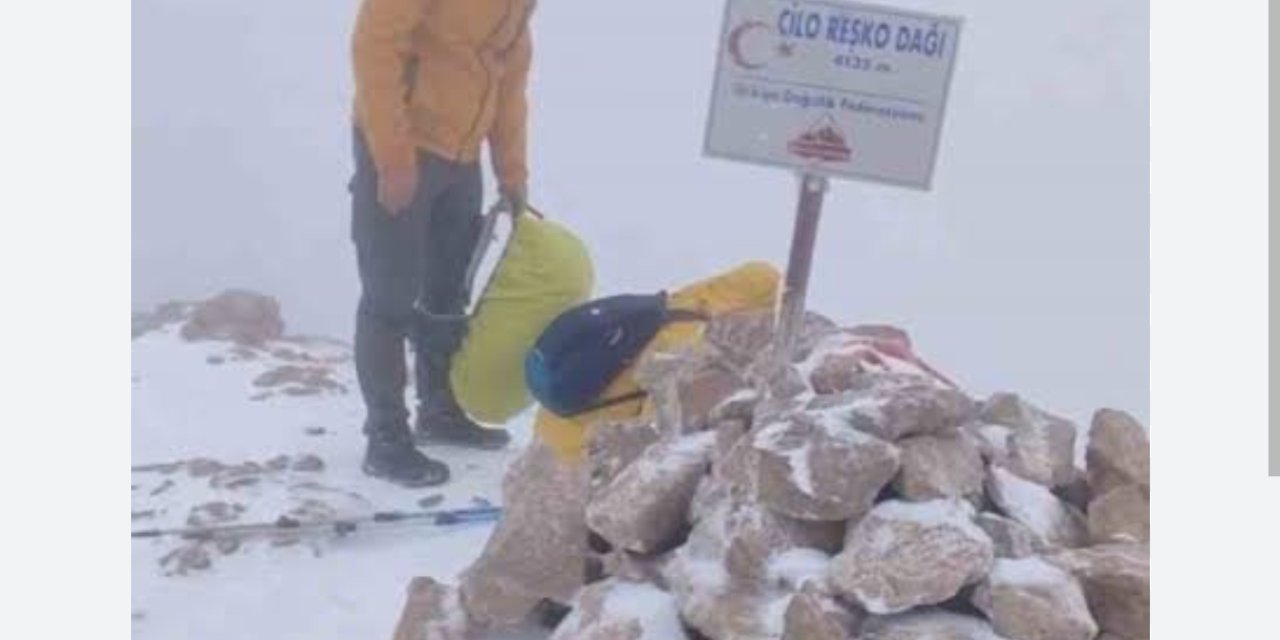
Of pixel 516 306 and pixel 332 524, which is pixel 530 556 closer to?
pixel 332 524

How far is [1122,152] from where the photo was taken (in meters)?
2.12

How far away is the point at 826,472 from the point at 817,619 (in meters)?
0.15

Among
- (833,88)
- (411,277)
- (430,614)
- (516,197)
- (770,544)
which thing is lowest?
(430,614)

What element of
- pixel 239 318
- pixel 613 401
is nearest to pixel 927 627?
pixel 613 401

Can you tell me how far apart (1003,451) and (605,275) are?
0.68m

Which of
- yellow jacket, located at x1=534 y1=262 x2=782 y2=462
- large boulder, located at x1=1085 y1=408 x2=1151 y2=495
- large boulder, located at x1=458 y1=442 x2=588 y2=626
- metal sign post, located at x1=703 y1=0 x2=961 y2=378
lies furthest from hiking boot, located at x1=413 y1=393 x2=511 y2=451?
large boulder, located at x1=1085 y1=408 x2=1151 y2=495

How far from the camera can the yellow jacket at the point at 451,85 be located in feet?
7.54

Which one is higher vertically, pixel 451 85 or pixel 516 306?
pixel 451 85

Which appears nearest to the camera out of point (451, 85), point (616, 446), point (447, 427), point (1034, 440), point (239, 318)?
point (1034, 440)

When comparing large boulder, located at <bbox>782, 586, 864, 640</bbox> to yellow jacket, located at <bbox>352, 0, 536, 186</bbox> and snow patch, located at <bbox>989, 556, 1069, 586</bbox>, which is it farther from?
yellow jacket, located at <bbox>352, 0, 536, 186</bbox>

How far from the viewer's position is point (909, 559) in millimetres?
1719

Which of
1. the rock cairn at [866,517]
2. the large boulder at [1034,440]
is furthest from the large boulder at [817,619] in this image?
the large boulder at [1034,440]

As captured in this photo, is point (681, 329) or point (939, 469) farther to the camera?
point (681, 329)

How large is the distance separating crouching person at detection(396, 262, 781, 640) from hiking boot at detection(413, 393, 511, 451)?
0.26ft
